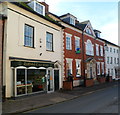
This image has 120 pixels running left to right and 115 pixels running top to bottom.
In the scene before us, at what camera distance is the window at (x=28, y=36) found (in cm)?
1219

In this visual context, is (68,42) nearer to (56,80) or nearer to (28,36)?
(56,80)

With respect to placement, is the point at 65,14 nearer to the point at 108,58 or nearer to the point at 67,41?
the point at 67,41

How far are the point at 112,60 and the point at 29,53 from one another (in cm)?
2598

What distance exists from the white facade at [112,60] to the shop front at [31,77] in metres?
19.5

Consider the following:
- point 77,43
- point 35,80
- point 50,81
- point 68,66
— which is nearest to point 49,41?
point 50,81

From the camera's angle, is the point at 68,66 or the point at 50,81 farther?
the point at 68,66

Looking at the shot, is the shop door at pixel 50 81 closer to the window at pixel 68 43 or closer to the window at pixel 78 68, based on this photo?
the window at pixel 68 43

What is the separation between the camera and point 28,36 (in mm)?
12430

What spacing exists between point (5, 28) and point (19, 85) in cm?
454

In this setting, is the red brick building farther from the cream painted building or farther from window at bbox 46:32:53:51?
window at bbox 46:32:53:51

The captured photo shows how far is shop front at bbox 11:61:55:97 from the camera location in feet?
34.8

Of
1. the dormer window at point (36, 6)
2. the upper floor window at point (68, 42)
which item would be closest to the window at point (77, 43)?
the upper floor window at point (68, 42)

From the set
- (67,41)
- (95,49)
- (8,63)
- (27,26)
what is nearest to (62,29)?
(67,41)

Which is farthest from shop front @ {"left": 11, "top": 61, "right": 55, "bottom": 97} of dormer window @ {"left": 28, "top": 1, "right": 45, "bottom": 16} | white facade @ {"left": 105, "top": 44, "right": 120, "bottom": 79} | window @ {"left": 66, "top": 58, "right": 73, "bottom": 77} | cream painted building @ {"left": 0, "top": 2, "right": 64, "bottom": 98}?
white facade @ {"left": 105, "top": 44, "right": 120, "bottom": 79}
